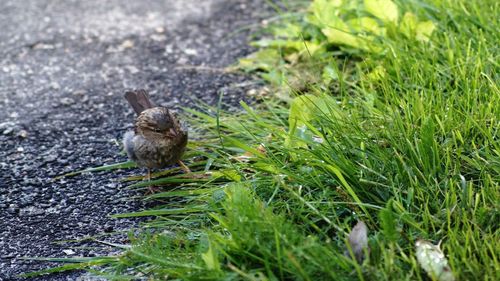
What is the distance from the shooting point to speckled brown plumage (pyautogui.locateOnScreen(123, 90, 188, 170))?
3969mm

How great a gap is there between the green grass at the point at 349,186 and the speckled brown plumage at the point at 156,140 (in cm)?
15

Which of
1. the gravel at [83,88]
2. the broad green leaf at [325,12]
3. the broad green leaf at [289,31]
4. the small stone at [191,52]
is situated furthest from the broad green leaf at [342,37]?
the small stone at [191,52]

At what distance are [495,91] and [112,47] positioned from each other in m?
3.08

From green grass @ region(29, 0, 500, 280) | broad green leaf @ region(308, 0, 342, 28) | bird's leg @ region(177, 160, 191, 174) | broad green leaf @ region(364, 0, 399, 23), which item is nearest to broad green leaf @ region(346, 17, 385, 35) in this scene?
broad green leaf @ region(364, 0, 399, 23)

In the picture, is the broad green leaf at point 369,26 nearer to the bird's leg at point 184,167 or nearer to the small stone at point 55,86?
the bird's leg at point 184,167

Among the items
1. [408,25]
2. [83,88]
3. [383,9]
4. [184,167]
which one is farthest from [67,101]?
[408,25]

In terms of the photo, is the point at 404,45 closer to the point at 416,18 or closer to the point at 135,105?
the point at 416,18

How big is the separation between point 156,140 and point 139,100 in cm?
44

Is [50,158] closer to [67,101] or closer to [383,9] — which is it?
[67,101]

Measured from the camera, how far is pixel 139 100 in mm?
4371

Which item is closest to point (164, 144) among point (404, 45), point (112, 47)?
point (404, 45)

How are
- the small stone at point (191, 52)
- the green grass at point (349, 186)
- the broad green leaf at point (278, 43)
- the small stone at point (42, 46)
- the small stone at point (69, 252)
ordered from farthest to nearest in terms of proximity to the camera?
the small stone at point (42, 46) < the small stone at point (191, 52) < the broad green leaf at point (278, 43) < the small stone at point (69, 252) < the green grass at point (349, 186)

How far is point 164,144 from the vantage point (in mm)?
3973

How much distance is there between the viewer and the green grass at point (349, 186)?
2836 mm
